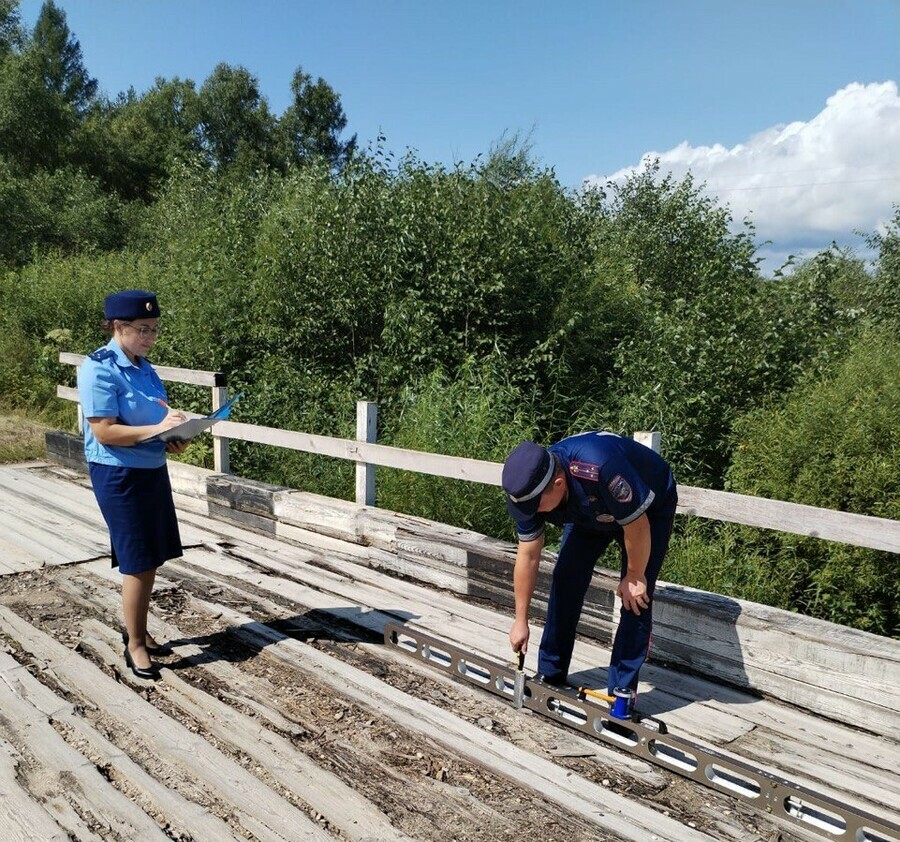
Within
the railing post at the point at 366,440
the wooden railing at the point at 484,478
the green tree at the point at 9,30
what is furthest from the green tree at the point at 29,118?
the railing post at the point at 366,440

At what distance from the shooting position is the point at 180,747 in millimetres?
3088

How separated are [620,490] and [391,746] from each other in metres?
1.36

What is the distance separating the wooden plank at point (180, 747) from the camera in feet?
8.58

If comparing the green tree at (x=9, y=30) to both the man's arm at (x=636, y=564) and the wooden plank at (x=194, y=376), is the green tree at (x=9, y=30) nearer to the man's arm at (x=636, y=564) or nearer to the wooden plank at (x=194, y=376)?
the wooden plank at (x=194, y=376)

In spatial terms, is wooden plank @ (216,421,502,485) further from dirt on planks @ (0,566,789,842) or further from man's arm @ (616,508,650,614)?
man's arm @ (616,508,650,614)

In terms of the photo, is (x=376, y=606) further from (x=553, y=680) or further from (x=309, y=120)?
(x=309, y=120)

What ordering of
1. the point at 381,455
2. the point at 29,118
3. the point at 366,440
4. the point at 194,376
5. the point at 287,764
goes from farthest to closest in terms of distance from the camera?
the point at 29,118
the point at 194,376
the point at 366,440
the point at 381,455
the point at 287,764

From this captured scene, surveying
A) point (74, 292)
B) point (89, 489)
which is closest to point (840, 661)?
point (89, 489)

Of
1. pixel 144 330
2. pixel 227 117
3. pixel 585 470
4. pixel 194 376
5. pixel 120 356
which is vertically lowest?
pixel 194 376

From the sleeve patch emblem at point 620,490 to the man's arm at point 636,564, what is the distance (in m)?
0.12

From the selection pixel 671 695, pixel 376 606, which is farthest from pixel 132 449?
pixel 671 695

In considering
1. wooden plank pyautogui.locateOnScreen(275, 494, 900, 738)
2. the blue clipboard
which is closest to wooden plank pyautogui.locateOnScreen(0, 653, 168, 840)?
the blue clipboard

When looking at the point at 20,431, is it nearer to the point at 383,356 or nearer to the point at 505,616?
the point at 383,356

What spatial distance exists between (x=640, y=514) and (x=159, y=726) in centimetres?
213
